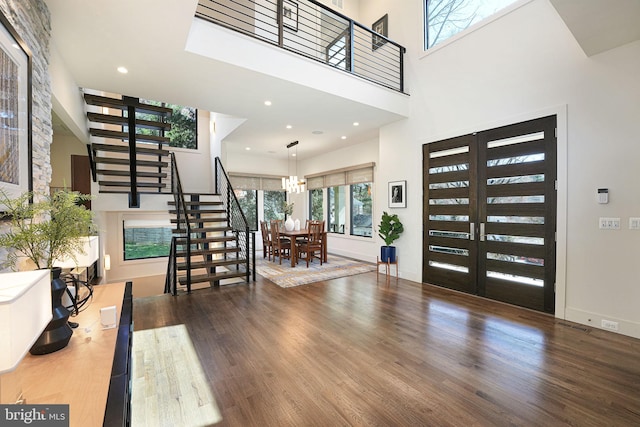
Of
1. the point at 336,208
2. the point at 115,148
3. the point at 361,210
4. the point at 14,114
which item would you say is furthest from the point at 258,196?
the point at 14,114

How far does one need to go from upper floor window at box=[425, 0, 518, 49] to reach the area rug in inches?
180

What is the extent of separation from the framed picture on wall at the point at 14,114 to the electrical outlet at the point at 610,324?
5.37m

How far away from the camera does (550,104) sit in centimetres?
356

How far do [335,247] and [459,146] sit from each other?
15.7ft

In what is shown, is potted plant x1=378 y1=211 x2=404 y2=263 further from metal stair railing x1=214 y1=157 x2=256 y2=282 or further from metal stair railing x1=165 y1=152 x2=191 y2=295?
metal stair railing x1=165 y1=152 x2=191 y2=295

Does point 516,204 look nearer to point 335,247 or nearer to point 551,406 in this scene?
point 551,406

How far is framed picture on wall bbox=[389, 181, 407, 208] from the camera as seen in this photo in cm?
535

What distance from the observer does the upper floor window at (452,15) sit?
430 centimetres

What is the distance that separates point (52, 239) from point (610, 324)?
5.07m

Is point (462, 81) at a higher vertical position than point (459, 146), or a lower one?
higher

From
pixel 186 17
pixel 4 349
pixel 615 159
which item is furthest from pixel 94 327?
pixel 615 159

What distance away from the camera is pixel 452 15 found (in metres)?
4.77

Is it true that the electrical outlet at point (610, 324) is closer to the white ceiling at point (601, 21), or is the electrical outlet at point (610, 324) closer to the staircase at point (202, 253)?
the white ceiling at point (601, 21)

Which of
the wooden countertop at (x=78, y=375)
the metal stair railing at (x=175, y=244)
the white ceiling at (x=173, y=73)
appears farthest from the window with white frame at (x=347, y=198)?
the wooden countertop at (x=78, y=375)
